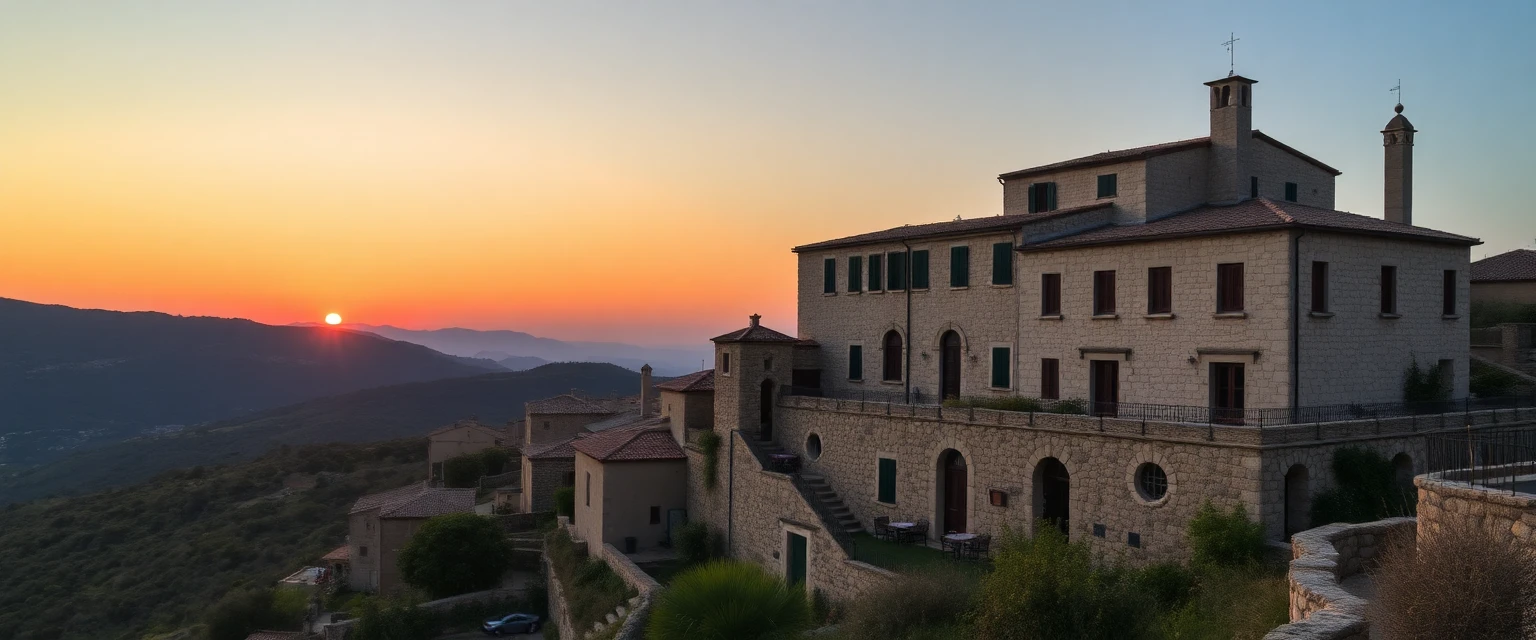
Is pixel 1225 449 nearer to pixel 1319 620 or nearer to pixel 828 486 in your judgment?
pixel 1319 620

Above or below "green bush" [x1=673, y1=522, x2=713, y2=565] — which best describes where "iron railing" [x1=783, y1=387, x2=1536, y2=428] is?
above

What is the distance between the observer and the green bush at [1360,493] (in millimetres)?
17859

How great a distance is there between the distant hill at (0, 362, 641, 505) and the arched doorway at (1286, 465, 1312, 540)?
110m

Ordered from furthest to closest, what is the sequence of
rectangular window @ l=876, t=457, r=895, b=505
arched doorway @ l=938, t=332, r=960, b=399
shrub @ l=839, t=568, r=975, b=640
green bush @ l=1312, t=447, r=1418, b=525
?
arched doorway @ l=938, t=332, r=960, b=399 → rectangular window @ l=876, t=457, r=895, b=505 → green bush @ l=1312, t=447, r=1418, b=525 → shrub @ l=839, t=568, r=975, b=640

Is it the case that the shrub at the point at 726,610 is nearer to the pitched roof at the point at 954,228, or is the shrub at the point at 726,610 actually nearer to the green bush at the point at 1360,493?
the green bush at the point at 1360,493

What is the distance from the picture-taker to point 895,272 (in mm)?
30594

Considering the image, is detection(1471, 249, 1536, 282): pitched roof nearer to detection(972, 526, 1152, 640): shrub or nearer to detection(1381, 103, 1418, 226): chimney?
detection(1381, 103, 1418, 226): chimney

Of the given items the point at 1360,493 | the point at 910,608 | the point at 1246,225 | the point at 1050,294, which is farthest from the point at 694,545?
the point at 1360,493

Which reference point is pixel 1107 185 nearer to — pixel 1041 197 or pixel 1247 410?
pixel 1041 197

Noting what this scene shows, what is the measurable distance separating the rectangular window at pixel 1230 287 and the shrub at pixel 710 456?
50.6ft

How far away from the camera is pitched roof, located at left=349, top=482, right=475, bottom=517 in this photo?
40.0 meters

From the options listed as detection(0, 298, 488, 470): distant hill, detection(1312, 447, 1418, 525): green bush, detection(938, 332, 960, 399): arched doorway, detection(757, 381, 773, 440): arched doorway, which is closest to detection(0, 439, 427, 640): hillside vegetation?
detection(757, 381, 773, 440): arched doorway

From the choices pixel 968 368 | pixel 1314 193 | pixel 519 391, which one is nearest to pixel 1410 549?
pixel 968 368

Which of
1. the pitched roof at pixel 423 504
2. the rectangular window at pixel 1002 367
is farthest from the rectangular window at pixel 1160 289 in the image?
the pitched roof at pixel 423 504
